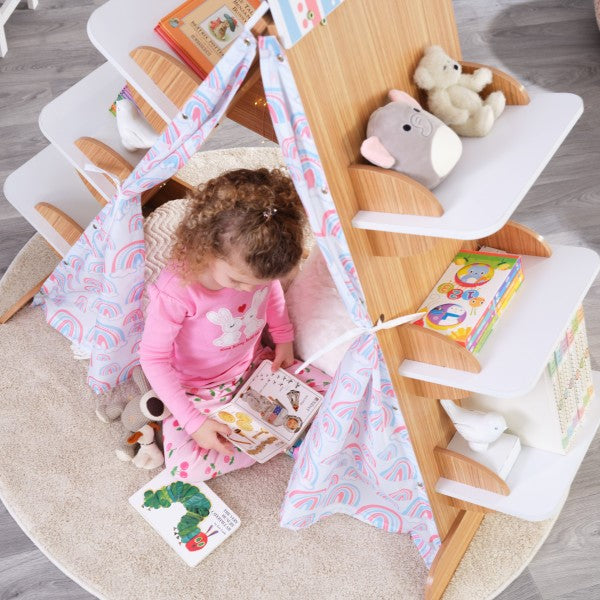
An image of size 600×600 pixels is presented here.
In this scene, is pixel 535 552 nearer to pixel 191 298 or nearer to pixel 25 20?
pixel 191 298

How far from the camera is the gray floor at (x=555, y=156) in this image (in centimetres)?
166

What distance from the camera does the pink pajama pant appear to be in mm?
1806

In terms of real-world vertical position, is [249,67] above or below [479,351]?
above

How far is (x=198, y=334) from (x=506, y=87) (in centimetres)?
78

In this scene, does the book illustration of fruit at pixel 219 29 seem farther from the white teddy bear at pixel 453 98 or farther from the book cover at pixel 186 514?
the book cover at pixel 186 514

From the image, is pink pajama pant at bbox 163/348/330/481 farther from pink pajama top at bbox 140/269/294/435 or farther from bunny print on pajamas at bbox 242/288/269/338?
bunny print on pajamas at bbox 242/288/269/338

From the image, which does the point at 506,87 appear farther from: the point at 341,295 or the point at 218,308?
the point at 218,308

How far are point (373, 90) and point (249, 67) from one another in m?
0.21

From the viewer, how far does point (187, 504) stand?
1784mm

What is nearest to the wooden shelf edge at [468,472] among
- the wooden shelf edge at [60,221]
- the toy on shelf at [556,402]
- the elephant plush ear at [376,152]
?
the toy on shelf at [556,402]

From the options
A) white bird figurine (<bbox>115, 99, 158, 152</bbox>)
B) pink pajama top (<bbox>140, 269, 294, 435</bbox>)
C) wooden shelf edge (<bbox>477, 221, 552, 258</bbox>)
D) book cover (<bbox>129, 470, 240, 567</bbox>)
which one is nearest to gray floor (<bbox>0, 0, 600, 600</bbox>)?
book cover (<bbox>129, 470, 240, 567</bbox>)

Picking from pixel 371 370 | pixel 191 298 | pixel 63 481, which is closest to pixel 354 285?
pixel 371 370

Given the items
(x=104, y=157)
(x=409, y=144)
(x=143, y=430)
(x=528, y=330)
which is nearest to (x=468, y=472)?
(x=528, y=330)

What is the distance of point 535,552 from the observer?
1.66 metres
